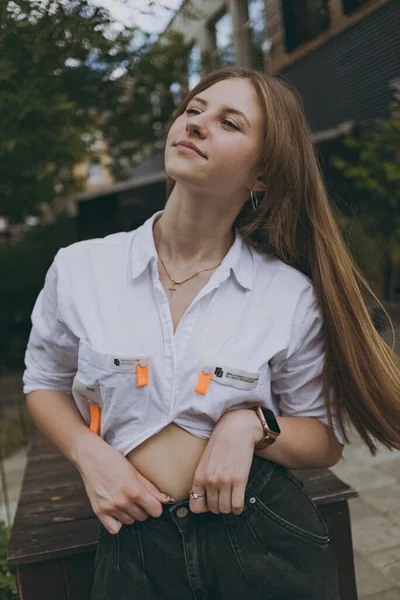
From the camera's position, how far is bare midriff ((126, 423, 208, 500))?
1388mm

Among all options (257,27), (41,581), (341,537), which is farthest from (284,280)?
(257,27)

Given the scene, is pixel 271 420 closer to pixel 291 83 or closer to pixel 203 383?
pixel 203 383

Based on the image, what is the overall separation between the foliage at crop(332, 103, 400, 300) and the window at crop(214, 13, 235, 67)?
69cm

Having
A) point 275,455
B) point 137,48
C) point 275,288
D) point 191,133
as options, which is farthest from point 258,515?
point 137,48

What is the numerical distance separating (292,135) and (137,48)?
1676mm

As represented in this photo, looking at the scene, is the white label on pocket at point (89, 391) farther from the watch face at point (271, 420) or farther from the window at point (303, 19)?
the window at point (303, 19)

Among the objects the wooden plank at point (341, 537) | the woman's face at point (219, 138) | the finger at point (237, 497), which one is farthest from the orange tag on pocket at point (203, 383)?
the wooden plank at point (341, 537)

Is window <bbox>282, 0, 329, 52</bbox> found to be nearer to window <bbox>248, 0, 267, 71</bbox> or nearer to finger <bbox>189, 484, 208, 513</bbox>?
window <bbox>248, 0, 267, 71</bbox>

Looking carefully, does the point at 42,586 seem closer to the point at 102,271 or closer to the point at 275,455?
the point at 275,455

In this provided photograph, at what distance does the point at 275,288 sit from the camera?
60.0 inches

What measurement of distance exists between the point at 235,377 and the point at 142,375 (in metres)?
0.21

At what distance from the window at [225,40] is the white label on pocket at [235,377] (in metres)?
1.75

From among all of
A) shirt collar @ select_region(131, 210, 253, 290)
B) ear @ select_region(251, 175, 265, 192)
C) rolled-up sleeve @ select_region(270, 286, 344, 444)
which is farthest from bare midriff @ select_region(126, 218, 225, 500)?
ear @ select_region(251, 175, 265, 192)

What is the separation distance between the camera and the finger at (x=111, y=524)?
1.33 m
